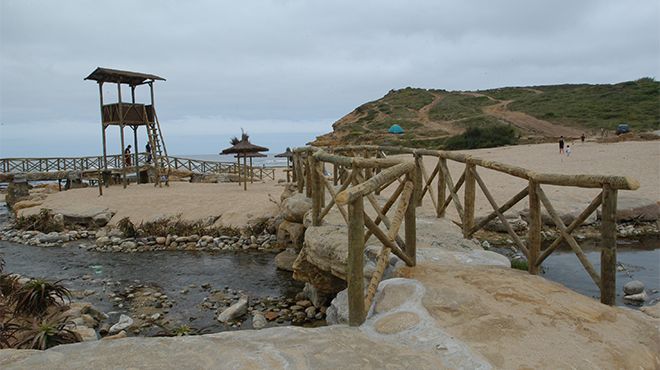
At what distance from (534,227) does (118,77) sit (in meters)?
21.6

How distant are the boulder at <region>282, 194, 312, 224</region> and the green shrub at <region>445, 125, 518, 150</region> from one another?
26.8m

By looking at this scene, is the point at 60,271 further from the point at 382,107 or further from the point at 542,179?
the point at 382,107

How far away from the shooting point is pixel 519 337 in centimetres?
347

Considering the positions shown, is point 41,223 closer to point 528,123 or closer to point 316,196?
point 316,196

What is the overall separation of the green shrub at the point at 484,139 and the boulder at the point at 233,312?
29707 mm

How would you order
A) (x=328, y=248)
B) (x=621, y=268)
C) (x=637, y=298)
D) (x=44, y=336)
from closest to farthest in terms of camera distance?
(x=44, y=336) < (x=328, y=248) < (x=637, y=298) < (x=621, y=268)

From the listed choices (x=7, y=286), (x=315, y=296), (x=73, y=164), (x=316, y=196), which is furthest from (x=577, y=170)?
(x=73, y=164)

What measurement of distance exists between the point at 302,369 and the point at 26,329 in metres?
4.34

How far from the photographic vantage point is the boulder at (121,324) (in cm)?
738

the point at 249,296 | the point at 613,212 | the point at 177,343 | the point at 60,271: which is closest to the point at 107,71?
the point at 60,271

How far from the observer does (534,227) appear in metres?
5.08

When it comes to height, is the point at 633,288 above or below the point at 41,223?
below

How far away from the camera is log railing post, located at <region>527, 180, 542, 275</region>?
4.99 meters

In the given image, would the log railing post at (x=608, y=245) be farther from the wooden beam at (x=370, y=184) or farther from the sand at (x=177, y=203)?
the sand at (x=177, y=203)
